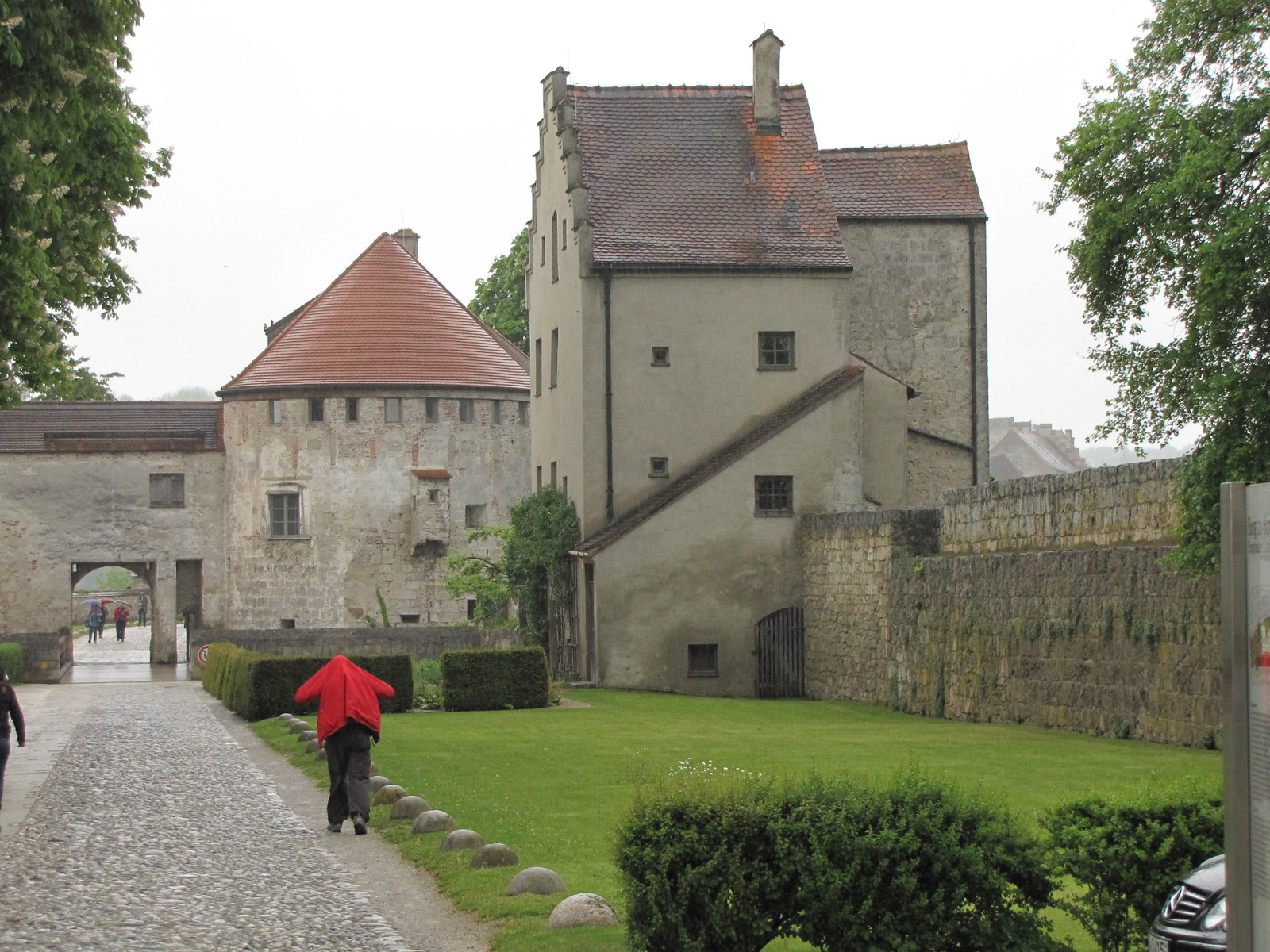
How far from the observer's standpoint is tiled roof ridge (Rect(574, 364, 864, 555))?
3347 centimetres

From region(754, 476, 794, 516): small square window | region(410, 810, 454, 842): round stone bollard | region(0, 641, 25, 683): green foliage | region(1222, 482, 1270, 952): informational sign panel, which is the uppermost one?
region(754, 476, 794, 516): small square window

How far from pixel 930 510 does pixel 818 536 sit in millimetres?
5107

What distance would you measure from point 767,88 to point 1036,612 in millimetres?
19353

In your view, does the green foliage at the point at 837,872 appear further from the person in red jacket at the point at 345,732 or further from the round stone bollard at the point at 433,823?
the person in red jacket at the point at 345,732

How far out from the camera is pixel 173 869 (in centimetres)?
1212

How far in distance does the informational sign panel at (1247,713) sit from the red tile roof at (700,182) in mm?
29641

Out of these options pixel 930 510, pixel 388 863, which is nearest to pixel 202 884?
pixel 388 863

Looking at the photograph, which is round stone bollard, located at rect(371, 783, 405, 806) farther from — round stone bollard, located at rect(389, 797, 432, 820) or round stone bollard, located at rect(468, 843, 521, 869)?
round stone bollard, located at rect(468, 843, 521, 869)

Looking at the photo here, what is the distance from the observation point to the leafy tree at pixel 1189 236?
54.1 ft

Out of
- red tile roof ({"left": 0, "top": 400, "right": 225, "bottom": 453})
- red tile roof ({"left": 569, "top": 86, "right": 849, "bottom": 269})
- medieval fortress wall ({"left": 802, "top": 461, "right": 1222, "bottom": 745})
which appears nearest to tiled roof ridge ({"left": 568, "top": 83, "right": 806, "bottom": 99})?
red tile roof ({"left": 569, "top": 86, "right": 849, "bottom": 269})

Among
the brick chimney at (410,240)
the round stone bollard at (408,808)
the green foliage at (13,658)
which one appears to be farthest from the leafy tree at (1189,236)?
the brick chimney at (410,240)

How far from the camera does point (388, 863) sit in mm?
12172

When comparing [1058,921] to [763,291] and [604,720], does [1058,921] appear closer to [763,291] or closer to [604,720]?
[604,720]

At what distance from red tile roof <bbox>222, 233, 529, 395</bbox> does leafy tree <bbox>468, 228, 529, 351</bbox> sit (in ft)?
8.37
